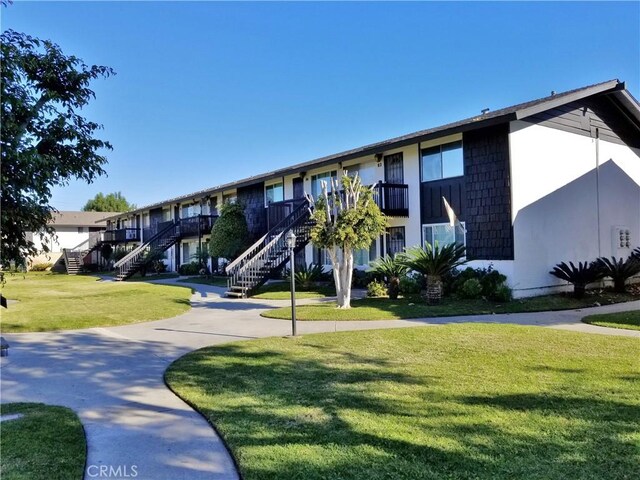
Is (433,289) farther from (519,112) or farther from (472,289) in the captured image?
(519,112)

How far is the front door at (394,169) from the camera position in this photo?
60.9 feet

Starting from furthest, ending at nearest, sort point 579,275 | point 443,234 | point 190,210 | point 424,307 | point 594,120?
1. point 190,210
2. point 594,120
3. point 443,234
4. point 579,275
5. point 424,307

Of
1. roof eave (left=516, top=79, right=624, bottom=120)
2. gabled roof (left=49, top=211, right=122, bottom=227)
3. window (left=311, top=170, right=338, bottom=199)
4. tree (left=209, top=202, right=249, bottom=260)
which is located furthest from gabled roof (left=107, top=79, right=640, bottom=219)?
gabled roof (left=49, top=211, right=122, bottom=227)

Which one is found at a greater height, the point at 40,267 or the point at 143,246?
the point at 143,246

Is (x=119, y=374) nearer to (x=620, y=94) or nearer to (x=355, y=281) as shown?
(x=355, y=281)

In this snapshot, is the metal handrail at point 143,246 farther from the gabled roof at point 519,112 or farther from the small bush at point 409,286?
the small bush at point 409,286

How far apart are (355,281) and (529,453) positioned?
1566 centimetres

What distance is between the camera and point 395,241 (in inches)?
741

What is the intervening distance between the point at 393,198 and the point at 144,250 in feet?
59.2

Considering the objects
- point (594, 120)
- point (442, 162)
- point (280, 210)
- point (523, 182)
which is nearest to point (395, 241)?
point (442, 162)

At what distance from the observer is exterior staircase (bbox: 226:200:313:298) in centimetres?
1756

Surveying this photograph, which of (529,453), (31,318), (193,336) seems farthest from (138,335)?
(529,453)

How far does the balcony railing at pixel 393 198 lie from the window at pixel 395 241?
88 centimetres

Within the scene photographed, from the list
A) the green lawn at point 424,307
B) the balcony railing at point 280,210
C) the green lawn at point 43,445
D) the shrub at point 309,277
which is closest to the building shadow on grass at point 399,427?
the green lawn at point 43,445
